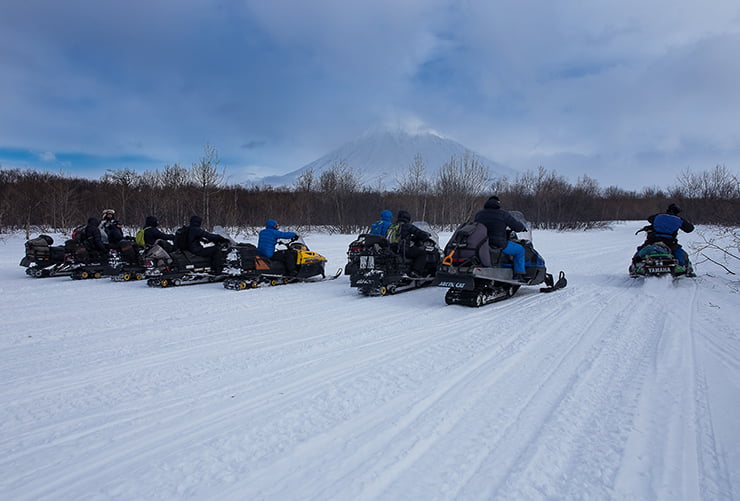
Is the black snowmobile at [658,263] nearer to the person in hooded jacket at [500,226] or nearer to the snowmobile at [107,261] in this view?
the person in hooded jacket at [500,226]

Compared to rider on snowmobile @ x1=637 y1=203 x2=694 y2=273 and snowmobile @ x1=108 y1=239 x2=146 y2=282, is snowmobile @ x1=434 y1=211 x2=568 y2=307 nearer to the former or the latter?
rider on snowmobile @ x1=637 y1=203 x2=694 y2=273

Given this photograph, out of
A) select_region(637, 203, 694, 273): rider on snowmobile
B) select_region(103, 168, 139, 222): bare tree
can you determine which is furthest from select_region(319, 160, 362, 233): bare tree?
select_region(637, 203, 694, 273): rider on snowmobile

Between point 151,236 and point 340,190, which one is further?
point 340,190

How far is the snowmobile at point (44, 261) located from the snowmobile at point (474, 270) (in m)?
9.55

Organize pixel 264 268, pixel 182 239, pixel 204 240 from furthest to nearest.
A: pixel 204 240 < pixel 182 239 < pixel 264 268

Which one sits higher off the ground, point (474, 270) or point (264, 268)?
point (474, 270)

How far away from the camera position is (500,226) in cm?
738

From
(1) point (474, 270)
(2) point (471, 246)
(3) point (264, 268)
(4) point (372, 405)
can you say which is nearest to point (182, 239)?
(3) point (264, 268)

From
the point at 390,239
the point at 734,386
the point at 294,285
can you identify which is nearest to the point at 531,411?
the point at 734,386

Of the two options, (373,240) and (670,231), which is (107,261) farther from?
(670,231)

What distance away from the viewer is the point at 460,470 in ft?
7.61

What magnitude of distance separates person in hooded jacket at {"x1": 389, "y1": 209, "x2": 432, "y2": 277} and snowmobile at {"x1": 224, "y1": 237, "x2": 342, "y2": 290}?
230cm

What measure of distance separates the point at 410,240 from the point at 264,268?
3.25m

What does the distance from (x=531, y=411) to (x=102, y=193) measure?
109 ft
